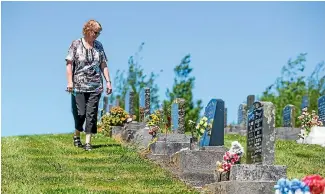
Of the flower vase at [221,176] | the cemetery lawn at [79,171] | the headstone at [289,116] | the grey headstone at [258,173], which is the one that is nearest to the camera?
the grey headstone at [258,173]

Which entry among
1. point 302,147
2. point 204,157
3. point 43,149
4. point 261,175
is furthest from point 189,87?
point 261,175

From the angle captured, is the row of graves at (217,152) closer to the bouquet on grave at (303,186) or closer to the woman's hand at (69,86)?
the woman's hand at (69,86)

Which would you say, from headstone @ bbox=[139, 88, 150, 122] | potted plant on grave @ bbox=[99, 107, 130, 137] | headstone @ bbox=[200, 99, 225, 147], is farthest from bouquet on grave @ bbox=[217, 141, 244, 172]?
headstone @ bbox=[139, 88, 150, 122]

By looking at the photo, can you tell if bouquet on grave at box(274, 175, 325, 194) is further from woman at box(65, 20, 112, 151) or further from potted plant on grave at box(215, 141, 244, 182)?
woman at box(65, 20, 112, 151)

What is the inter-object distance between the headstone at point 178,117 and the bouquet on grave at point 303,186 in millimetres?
12963

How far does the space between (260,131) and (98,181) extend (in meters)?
2.53

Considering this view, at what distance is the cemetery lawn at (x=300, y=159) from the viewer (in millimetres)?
15922

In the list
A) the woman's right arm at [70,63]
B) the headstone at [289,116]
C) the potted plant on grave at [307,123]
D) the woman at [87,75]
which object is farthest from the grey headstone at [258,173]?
the headstone at [289,116]

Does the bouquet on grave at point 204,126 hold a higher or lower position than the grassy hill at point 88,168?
higher

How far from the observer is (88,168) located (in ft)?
47.0

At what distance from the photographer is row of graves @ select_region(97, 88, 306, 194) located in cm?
1187

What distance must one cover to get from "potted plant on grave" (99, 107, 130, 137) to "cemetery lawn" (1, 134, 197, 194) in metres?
5.06

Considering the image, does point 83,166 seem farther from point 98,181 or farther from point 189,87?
point 189,87

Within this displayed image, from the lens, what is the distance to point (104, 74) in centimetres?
1708
